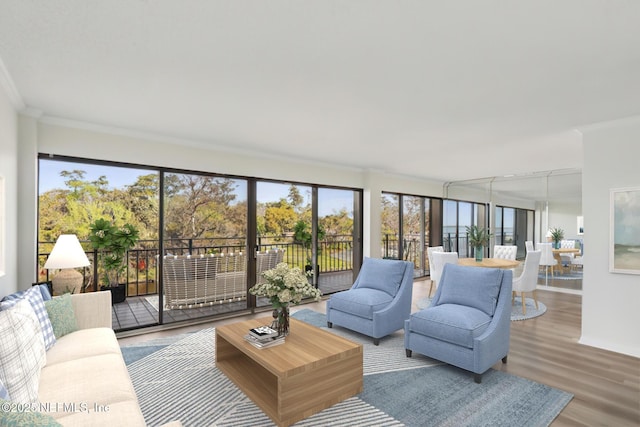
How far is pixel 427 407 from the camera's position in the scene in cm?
246

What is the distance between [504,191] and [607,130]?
391 cm

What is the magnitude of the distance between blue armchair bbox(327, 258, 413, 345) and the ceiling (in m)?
1.78

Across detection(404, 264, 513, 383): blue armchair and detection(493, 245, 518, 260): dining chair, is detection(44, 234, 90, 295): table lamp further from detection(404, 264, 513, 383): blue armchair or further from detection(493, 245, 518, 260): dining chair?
detection(493, 245, 518, 260): dining chair

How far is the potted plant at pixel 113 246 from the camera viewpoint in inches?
185

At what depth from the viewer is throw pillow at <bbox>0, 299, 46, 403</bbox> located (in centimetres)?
161

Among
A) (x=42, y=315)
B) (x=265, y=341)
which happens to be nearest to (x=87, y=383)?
(x=42, y=315)

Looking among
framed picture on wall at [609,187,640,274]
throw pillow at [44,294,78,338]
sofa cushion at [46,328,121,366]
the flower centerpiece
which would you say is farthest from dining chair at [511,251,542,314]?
throw pillow at [44,294,78,338]

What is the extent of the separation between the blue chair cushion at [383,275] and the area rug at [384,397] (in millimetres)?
953

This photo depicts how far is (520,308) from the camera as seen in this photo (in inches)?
208

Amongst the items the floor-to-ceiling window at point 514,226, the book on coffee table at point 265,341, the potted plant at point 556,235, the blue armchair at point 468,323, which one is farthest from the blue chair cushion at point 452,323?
the floor-to-ceiling window at point 514,226

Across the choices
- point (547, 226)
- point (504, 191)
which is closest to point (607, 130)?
point (547, 226)

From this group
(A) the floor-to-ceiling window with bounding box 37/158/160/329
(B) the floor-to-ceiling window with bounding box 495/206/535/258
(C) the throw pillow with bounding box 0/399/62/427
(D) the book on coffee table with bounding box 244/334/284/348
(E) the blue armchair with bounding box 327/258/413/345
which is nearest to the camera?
(C) the throw pillow with bounding box 0/399/62/427

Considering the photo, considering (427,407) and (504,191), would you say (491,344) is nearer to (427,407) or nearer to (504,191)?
(427,407)

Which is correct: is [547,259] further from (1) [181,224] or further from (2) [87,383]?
(2) [87,383]
